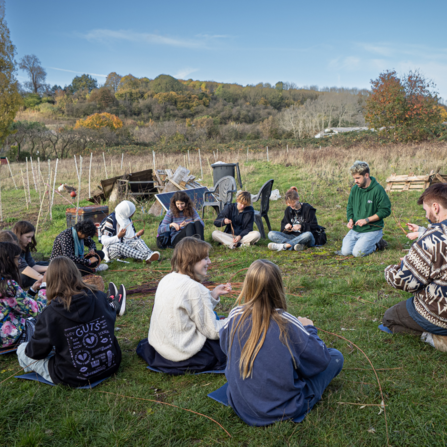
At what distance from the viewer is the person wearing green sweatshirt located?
5605 mm

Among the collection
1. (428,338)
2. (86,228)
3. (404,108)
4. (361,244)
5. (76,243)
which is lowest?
(428,338)

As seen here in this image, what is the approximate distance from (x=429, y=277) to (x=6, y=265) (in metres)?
3.39

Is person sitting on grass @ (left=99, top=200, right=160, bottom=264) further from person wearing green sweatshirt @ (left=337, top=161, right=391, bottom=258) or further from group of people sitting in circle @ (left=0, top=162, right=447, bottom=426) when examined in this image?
person wearing green sweatshirt @ (left=337, top=161, right=391, bottom=258)

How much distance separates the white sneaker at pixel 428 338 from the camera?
→ 114 inches

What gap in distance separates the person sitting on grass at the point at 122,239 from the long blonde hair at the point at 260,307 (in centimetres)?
421

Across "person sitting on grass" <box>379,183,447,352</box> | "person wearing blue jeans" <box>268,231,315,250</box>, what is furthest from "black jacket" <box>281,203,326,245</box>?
"person sitting on grass" <box>379,183,447,352</box>

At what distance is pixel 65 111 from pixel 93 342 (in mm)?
58280

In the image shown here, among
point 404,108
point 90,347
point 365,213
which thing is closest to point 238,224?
point 365,213

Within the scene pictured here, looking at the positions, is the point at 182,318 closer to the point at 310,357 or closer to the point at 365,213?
the point at 310,357

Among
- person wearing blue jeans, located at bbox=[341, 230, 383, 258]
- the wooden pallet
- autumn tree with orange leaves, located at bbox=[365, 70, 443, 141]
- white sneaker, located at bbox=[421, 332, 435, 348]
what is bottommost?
white sneaker, located at bbox=[421, 332, 435, 348]

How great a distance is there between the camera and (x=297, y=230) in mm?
6324

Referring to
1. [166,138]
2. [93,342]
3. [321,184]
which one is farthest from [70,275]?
[166,138]

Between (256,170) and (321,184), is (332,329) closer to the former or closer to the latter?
(321,184)

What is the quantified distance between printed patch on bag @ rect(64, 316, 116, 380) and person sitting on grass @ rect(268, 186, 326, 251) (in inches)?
160
